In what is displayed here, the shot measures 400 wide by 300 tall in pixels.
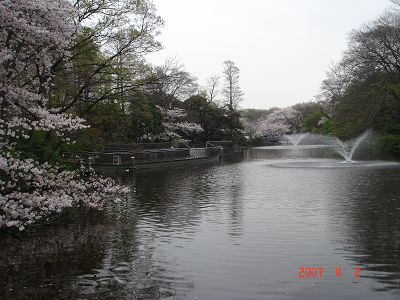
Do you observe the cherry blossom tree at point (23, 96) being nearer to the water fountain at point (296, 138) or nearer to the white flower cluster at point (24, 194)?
the white flower cluster at point (24, 194)

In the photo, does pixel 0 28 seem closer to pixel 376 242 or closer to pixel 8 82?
pixel 8 82

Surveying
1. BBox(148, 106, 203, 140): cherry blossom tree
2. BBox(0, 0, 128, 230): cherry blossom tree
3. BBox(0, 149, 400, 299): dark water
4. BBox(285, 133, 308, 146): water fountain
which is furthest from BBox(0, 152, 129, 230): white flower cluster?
BBox(285, 133, 308, 146): water fountain

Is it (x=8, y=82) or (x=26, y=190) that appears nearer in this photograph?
(x=8, y=82)

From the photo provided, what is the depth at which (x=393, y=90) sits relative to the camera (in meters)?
40.2

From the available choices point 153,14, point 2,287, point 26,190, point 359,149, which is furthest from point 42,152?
point 359,149

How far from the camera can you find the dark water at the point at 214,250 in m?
7.56

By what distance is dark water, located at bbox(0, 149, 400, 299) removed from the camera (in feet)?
24.8

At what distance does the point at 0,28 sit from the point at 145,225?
6.86 m
